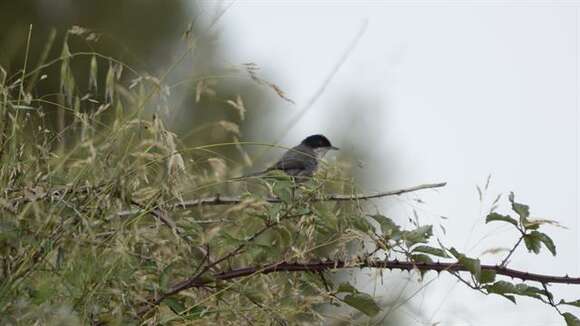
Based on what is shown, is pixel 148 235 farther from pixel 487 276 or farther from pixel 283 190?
pixel 487 276

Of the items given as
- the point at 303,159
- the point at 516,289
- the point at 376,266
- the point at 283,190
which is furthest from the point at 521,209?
the point at 303,159

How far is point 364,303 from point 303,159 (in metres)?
2.99

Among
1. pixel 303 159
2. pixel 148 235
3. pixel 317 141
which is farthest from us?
pixel 317 141

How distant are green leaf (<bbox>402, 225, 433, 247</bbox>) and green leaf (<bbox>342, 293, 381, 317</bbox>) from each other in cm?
20

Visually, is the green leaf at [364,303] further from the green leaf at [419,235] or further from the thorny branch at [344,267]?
the green leaf at [419,235]

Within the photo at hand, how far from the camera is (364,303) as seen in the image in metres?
2.92

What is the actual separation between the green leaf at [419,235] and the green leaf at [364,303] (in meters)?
0.20

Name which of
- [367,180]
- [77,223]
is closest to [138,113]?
[77,223]

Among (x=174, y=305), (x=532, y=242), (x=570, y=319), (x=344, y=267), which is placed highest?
(x=532, y=242)

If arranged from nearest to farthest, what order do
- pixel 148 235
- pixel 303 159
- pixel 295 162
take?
1. pixel 148 235
2. pixel 303 159
3. pixel 295 162

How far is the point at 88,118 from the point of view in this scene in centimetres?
287

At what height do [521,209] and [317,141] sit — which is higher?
[521,209]

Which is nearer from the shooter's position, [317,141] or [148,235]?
[148,235]

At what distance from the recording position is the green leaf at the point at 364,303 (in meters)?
2.91
